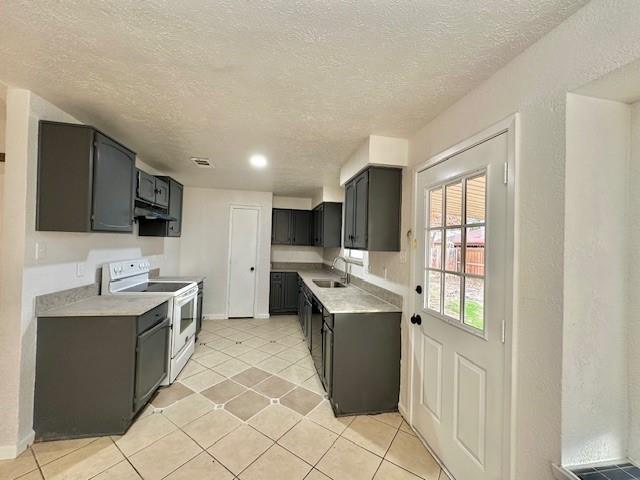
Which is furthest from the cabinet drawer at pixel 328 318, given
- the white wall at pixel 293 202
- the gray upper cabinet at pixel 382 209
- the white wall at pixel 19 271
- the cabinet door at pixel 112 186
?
the white wall at pixel 293 202

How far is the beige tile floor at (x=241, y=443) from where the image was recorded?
1.71m

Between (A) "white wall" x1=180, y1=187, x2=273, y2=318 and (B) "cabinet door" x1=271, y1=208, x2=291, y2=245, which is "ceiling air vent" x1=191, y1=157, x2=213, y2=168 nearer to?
(A) "white wall" x1=180, y1=187, x2=273, y2=318

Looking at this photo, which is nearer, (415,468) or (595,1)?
(595,1)

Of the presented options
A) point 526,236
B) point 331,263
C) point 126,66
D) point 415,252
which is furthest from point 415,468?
point 331,263

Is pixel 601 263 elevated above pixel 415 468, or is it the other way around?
pixel 601 263

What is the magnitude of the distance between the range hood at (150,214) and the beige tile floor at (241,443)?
5.82 feet

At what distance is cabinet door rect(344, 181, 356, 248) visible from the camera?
9.33 feet

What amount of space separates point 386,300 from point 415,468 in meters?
1.26

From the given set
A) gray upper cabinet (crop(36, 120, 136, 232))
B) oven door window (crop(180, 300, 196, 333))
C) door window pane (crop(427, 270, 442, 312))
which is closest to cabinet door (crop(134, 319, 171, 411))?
oven door window (crop(180, 300, 196, 333))

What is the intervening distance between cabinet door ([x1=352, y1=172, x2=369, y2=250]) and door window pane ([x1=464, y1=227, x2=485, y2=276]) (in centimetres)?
97

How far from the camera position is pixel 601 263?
1104mm

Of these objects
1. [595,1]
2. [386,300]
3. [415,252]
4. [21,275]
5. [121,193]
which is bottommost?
[386,300]

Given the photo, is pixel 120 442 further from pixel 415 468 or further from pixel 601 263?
pixel 601 263

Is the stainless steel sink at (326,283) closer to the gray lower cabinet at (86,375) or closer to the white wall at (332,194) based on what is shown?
the white wall at (332,194)
